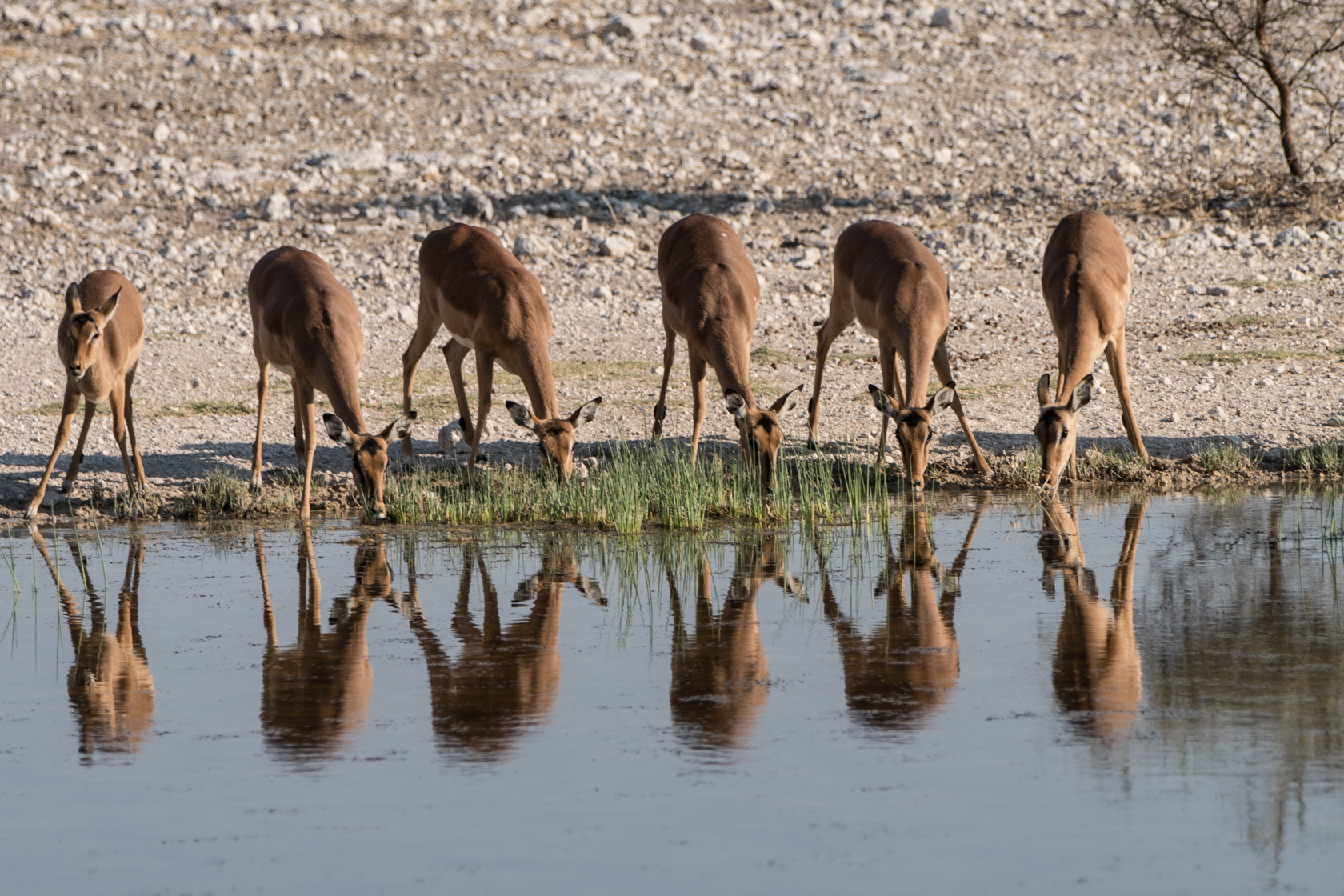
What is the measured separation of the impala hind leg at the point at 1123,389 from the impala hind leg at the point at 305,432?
5.93 metres

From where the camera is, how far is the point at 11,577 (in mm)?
8703

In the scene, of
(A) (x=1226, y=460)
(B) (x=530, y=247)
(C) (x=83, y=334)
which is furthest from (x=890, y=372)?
(B) (x=530, y=247)

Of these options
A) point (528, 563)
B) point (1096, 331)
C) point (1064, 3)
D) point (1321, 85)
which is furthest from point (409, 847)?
point (1064, 3)

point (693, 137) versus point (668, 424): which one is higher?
point (693, 137)

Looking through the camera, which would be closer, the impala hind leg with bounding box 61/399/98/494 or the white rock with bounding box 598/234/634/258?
the impala hind leg with bounding box 61/399/98/494

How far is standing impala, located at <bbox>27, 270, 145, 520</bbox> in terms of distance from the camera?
10.8 m

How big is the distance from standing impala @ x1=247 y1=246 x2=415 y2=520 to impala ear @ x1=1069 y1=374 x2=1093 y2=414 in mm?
4484

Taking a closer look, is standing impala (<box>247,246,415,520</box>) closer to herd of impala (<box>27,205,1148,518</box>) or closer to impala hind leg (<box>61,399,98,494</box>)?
herd of impala (<box>27,205,1148,518</box>)

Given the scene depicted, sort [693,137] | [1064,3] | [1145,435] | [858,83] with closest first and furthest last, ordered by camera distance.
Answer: [1145,435] → [693,137] → [858,83] → [1064,3]

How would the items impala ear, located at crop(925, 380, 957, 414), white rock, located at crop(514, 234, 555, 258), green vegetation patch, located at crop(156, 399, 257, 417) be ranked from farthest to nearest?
white rock, located at crop(514, 234, 555, 258) → green vegetation patch, located at crop(156, 399, 257, 417) → impala ear, located at crop(925, 380, 957, 414)

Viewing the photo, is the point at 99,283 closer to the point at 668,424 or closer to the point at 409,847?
the point at 668,424

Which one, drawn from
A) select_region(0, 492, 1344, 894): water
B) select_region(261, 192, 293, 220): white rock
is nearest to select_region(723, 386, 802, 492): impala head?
select_region(0, 492, 1344, 894): water

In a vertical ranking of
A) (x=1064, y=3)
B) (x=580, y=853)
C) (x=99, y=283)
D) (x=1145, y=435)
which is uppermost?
(x=1064, y=3)

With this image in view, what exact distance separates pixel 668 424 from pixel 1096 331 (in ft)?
12.4
